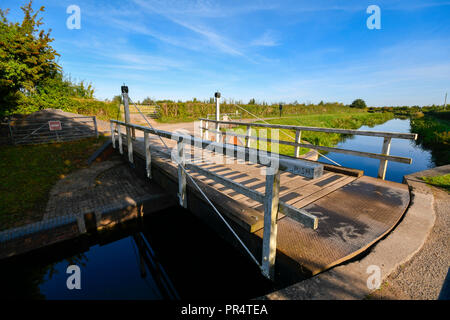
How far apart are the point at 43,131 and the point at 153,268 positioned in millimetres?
11835

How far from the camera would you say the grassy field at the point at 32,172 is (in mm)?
5450

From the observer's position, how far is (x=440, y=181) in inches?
161

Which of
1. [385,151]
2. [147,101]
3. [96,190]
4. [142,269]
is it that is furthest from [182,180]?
[147,101]

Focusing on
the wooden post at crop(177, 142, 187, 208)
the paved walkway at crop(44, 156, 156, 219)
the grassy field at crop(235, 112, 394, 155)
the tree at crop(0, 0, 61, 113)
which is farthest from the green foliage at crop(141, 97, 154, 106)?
the wooden post at crop(177, 142, 187, 208)

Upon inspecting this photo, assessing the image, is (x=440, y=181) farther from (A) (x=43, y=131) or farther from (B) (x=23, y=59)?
(B) (x=23, y=59)

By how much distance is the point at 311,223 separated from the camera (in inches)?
69.1

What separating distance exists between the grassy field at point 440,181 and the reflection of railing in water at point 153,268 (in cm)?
534

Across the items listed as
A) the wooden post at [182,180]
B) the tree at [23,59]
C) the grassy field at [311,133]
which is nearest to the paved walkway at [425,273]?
the grassy field at [311,133]

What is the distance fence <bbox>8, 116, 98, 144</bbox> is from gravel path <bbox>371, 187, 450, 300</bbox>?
13839mm

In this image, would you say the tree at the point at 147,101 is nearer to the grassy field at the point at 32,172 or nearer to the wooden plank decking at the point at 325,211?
the grassy field at the point at 32,172

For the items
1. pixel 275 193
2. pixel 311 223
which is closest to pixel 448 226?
pixel 311 223

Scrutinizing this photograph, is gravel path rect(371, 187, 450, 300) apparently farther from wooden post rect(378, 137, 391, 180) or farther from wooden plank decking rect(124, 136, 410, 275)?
wooden post rect(378, 137, 391, 180)

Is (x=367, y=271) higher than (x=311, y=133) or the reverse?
the reverse

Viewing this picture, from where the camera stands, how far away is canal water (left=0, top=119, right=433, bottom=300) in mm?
3574
